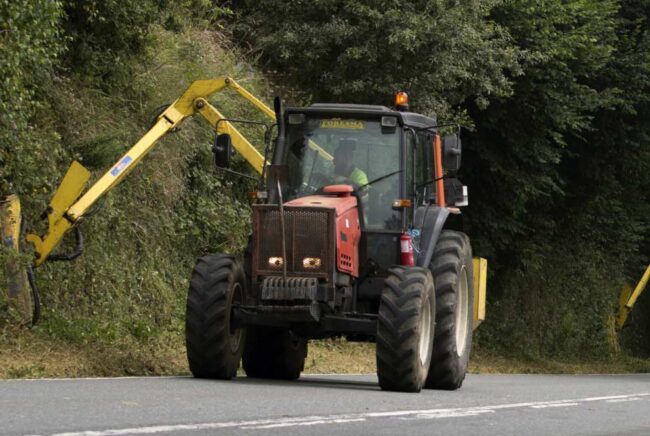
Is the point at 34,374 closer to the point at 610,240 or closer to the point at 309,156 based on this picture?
the point at 309,156

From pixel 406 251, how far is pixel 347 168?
1042 mm

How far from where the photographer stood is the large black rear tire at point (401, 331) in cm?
1369

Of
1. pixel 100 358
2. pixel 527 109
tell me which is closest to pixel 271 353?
pixel 100 358

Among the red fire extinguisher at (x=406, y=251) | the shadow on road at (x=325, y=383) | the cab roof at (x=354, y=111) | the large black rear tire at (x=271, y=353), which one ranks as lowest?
the shadow on road at (x=325, y=383)

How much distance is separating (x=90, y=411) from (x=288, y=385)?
→ 5243mm

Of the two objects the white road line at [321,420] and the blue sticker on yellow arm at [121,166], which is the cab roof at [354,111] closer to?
the blue sticker on yellow arm at [121,166]

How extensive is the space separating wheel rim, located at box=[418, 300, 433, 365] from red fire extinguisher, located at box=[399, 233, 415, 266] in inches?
29.1

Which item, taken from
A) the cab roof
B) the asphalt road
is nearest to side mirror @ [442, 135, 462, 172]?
the cab roof

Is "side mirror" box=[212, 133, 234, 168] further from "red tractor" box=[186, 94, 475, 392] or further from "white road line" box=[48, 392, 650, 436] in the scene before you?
"white road line" box=[48, 392, 650, 436]

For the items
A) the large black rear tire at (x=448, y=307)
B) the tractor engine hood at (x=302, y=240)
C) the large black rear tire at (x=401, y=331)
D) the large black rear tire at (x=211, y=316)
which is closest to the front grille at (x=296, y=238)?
the tractor engine hood at (x=302, y=240)

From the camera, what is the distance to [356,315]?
1437 centimetres

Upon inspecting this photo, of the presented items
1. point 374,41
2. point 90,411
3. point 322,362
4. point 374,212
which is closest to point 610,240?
point 374,41

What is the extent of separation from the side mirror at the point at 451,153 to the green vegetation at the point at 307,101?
13.8 ft

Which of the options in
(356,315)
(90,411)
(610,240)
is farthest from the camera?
(610,240)
